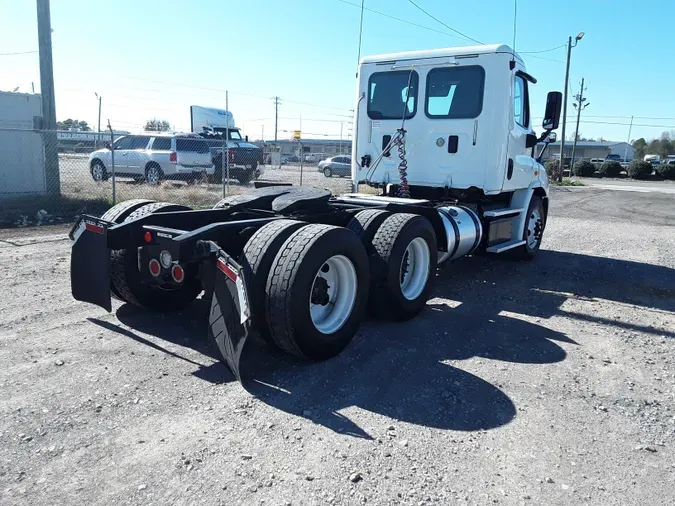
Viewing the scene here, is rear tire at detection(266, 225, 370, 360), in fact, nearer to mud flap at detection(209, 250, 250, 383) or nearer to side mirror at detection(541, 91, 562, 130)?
mud flap at detection(209, 250, 250, 383)

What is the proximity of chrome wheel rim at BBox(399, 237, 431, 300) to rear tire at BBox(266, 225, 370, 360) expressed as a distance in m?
1.08

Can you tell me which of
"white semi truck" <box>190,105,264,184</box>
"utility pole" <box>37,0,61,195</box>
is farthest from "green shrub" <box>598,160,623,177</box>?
"utility pole" <box>37,0,61,195</box>

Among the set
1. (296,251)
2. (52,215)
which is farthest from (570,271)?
(52,215)

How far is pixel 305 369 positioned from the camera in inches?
170

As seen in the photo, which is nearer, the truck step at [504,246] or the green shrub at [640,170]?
the truck step at [504,246]

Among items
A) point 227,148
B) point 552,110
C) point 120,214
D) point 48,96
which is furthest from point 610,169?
point 120,214

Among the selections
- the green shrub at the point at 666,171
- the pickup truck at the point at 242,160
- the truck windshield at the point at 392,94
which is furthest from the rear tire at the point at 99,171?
the green shrub at the point at 666,171

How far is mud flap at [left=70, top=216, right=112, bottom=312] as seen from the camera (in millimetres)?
4688

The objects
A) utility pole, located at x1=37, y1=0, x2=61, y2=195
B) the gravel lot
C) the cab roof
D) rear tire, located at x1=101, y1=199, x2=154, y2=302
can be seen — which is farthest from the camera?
utility pole, located at x1=37, y1=0, x2=61, y2=195

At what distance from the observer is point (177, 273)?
14.4 ft

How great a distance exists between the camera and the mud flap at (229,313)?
3742 millimetres

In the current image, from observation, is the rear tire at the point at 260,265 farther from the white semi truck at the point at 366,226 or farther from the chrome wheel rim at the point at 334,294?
the chrome wheel rim at the point at 334,294

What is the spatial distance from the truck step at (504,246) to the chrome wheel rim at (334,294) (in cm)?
377

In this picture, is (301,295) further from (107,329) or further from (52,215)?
(52,215)
